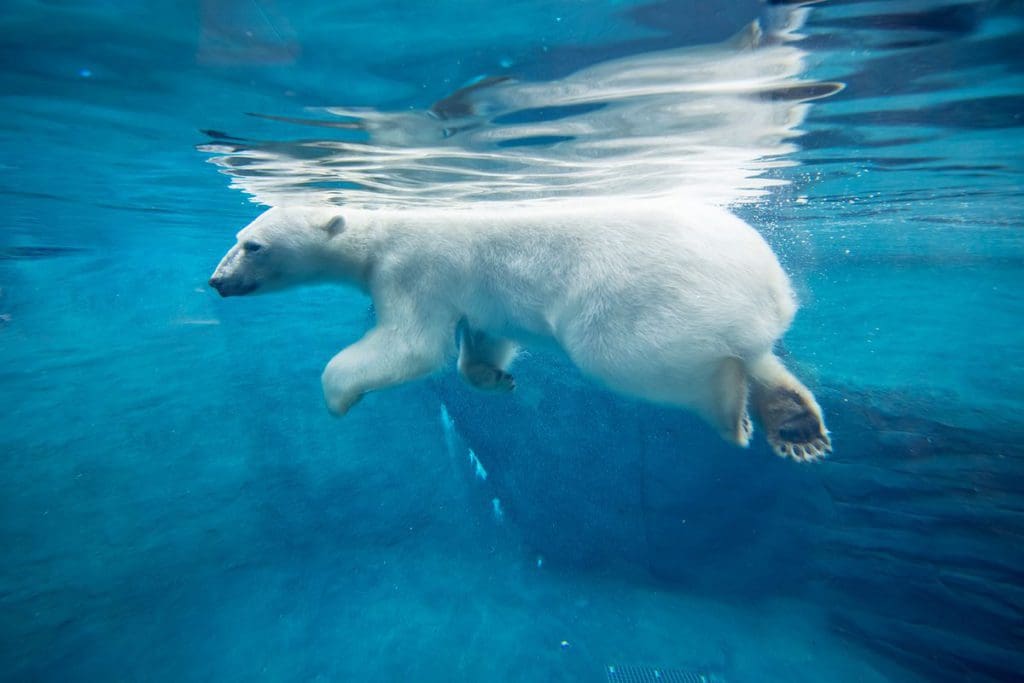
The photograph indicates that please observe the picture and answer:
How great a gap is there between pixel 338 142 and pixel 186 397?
7028 millimetres

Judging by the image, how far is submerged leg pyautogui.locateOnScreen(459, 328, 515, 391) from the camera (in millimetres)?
4270

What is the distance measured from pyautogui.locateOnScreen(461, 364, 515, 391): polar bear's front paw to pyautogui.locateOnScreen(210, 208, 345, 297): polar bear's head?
1467mm

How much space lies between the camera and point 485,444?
27.3 ft

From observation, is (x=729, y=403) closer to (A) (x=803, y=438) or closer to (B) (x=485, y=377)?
(A) (x=803, y=438)

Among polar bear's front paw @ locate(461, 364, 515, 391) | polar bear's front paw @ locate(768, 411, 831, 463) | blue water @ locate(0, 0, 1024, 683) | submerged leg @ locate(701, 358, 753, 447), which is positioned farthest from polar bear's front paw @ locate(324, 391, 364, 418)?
polar bear's front paw @ locate(768, 411, 831, 463)

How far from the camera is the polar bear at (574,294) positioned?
2812 mm

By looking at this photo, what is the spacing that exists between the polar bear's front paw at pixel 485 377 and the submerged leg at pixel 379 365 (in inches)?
18.8

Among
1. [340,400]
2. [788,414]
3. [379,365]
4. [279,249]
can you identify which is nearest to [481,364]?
[379,365]

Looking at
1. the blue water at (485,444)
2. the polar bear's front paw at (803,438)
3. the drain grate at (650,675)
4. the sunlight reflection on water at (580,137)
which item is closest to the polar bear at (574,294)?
the polar bear's front paw at (803,438)

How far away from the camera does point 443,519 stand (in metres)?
8.26

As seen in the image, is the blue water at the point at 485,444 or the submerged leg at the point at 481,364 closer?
the blue water at the point at 485,444

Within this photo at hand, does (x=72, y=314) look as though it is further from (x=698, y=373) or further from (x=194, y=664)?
(x=698, y=373)

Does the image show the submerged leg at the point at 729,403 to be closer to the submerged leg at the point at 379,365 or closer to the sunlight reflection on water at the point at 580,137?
the submerged leg at the point at 379,365

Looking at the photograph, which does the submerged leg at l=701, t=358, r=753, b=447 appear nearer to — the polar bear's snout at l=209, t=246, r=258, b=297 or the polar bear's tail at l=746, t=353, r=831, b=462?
the polar bear's tail at l=746, t=353, r=831, b=462
